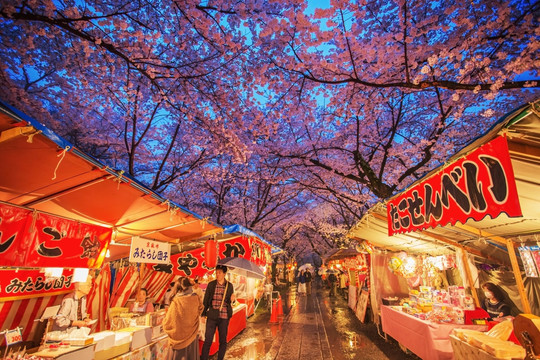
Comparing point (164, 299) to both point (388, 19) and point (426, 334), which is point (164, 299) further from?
point (388, 19)

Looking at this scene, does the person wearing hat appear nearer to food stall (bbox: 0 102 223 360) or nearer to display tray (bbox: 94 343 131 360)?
food stall (bbox: 0 102 223 360)

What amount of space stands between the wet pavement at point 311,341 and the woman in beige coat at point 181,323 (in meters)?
1.95

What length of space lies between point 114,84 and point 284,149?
9.75 meters

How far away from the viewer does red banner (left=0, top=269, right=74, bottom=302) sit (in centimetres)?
622

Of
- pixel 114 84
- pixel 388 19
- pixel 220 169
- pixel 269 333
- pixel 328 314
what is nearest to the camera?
pixel 388 19

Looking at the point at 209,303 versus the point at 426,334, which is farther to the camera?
the point at 209,303

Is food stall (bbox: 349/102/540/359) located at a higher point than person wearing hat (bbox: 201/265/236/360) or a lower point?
higher

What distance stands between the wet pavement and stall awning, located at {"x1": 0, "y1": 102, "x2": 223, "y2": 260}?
5.14m

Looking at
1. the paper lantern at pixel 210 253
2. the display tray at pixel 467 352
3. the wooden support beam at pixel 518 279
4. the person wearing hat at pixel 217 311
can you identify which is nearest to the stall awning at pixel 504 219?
the wooden support beam at pixel 518 279

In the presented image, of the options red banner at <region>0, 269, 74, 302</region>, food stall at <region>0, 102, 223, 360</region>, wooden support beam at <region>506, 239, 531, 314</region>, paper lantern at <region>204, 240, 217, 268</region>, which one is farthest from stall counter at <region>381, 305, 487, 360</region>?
red banner at <region>0, 269, 74, 302</region>

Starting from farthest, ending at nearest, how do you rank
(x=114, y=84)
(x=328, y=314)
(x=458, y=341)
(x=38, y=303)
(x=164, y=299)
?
(x=328, y=314), (x=114, y=84), (x=164, y=299), (x=38, y=303), (x=458, y=341)

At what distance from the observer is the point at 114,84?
12000 mm

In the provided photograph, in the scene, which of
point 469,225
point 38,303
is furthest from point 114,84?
point 469,225

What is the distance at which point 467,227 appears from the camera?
21.4 feet
